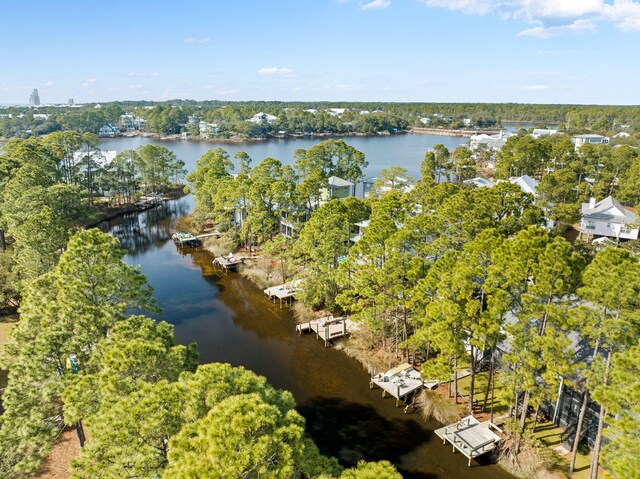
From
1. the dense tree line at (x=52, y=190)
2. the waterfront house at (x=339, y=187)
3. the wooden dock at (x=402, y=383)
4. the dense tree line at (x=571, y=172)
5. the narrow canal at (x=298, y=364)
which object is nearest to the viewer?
the narrow canal at (x=298, y=364)

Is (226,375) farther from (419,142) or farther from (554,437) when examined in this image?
(419,142)

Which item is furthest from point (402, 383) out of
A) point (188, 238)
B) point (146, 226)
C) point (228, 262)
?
point (146, 226)

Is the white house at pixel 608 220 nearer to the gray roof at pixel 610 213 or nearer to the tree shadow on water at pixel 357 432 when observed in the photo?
the gray roof at pixel 610 213

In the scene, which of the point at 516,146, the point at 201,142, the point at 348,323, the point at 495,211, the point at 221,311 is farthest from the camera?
the point at 201,142

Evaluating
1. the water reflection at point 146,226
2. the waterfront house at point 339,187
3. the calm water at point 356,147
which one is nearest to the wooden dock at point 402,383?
the waterfront house at point 339,187

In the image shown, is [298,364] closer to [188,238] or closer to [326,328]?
[326,328]

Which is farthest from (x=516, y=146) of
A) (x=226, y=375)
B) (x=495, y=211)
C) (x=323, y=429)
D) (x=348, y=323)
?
(x=226, y=375)
